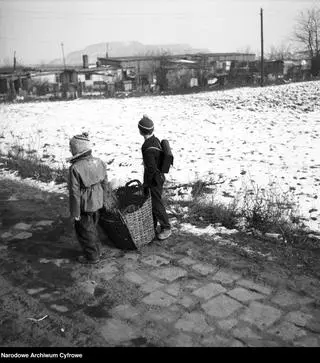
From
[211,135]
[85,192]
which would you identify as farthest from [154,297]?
[211,135]

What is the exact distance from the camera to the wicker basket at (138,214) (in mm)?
4766

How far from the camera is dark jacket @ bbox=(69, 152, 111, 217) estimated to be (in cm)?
437

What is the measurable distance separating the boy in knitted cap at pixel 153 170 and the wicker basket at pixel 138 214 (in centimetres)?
13

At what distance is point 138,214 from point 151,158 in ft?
2.44

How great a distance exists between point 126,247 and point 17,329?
1.83 m

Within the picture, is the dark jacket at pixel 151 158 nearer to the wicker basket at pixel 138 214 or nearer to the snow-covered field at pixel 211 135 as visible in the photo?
the wicker basket at pixel 138 214

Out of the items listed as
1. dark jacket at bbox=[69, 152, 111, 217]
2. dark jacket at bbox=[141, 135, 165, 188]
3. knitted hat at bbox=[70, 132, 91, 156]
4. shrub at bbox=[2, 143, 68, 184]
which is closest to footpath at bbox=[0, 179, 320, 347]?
dark jacket at bbox=[69, 152, 111, 217]

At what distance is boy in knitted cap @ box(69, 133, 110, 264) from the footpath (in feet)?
0.98

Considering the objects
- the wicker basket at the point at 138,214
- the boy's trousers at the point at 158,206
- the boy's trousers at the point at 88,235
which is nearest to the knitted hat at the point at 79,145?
the boy's trousers at the point at 88,235

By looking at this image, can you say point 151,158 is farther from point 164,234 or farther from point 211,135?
point 211,135

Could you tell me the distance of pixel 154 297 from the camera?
156 inches

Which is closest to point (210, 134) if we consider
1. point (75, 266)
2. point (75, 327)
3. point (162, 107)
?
point (162, 107)

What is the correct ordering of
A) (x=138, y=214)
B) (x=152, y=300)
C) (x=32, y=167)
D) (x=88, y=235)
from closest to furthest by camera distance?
1. (x=152, y=300)
2. (x=88, y=235)
3. (x=138, y=214)
4. (x=32, y=167)
